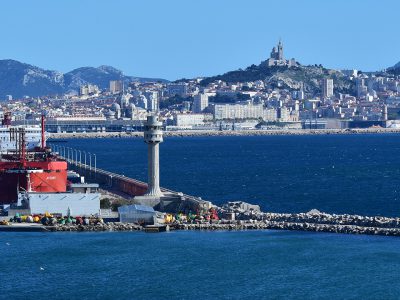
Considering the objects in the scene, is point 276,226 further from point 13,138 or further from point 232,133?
point 232,133

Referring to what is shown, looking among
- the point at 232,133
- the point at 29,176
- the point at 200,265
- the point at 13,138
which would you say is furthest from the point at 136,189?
the point at 232,133

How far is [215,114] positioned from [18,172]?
152m

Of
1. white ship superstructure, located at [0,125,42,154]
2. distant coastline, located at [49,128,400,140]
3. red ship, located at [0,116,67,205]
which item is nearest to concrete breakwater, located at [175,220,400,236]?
red ship, located at [0,116,67,205]

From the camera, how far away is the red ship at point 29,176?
43.5 metres

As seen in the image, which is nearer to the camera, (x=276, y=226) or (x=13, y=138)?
(x=276, y=226)

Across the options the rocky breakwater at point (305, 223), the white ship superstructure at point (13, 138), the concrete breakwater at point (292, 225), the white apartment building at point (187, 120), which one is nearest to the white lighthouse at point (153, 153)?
the rocky breakwater at point (305, 223)

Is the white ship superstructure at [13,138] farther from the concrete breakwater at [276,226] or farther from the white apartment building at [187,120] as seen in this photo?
the white apartment building at [187,120]

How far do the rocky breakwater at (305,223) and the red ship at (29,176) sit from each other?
8.64 meters

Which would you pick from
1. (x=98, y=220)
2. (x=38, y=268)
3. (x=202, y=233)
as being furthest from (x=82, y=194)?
(x=38, y=268)

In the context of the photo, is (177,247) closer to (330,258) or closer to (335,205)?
(330,258)

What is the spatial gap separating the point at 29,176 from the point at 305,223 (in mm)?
11854

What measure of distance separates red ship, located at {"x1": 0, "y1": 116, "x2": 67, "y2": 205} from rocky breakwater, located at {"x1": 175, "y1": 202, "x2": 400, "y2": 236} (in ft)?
28.3

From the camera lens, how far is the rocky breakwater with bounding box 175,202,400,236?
35000 millimetres

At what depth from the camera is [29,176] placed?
4378 cm
